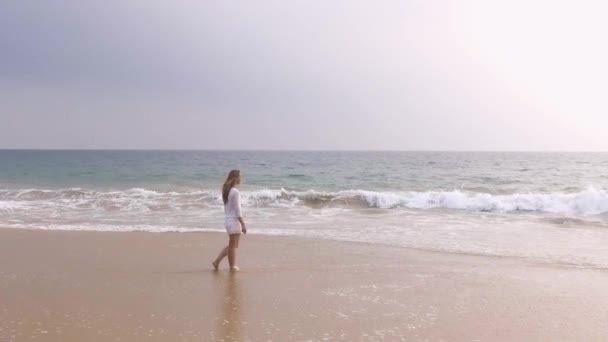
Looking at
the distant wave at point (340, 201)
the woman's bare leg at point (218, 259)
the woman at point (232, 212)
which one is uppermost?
the woman at point (232, 212)

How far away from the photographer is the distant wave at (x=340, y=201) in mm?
20938

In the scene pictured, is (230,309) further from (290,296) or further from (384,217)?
(384,217)

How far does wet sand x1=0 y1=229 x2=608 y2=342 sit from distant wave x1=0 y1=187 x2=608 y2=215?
10.9 metres

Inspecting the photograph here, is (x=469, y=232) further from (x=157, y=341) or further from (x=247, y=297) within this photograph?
(x=157, y=341)

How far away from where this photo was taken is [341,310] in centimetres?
632

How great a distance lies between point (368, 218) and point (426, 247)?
604 centimetres

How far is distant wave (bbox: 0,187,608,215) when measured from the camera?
20938 mm

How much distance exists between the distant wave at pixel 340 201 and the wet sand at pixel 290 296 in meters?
10.9

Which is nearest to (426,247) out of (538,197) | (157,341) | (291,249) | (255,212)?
(291,249)

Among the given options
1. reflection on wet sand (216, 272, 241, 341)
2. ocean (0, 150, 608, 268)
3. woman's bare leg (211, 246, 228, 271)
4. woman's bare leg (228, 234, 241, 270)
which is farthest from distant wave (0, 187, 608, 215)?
reflection on wet sand (216, 272, 241, 341)

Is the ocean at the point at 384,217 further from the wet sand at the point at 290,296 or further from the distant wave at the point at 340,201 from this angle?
the wet sand at the point at 290,296

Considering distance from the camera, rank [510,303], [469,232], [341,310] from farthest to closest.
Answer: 1. [469,232]
2. [510,303]
3. [341,310]

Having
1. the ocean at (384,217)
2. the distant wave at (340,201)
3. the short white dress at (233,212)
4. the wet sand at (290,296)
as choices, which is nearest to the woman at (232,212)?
the short white dress at (233,212)

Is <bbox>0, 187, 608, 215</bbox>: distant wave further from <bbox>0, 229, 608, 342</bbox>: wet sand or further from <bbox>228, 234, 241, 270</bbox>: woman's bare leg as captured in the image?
<bbox>228, 234, 241, 270</bbox>: woman's bare leg
